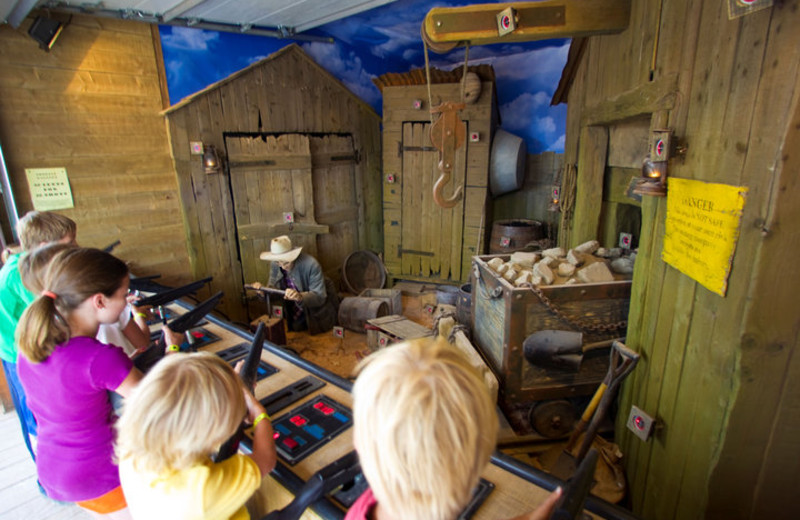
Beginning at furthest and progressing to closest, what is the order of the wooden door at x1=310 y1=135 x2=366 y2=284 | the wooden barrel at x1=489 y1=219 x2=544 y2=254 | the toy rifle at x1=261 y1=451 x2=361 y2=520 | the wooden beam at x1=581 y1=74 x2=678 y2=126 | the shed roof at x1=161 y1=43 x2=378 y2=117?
1. the wooden door at x1=310 y1=135 x2=366 y2=284
2. the wooden barrel at x1=489 y1=219 x2=544 y2=254
3. the shed roof at x1=161 y1=43 x2=378 y2=117
4. the wooden beam at x1=581 y1=74 x2=678 y2=126
5. the toy rifle at x1=261 y1=451 x2=361 y2=520

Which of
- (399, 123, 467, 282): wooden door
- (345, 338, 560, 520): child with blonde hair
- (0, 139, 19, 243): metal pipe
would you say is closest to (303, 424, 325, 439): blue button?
(345, 338, 560, 520): child with blonde hair

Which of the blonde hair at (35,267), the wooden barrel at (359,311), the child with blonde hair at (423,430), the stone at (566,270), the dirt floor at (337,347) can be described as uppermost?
the blonde hair at (35,267)

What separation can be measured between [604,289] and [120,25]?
15.7 ft

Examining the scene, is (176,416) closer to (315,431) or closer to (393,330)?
(315,431)

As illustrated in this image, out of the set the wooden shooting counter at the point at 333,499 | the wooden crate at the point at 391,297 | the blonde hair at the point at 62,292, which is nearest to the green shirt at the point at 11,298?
the blonde hair at the point at 62,292

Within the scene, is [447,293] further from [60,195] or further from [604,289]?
[60,195]

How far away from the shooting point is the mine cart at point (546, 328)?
7.79 ft

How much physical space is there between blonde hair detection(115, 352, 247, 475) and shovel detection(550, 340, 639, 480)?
1830 mm

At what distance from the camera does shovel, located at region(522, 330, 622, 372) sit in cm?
242

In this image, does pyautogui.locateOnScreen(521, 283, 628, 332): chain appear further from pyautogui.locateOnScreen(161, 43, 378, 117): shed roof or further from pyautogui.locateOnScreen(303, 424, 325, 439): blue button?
pyautogui.locateOnScreen(161, 43, 378, 117): shed roof

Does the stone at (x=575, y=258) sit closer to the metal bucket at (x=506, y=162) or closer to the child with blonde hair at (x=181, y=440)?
the child with blonde hair at (x=181, y=440)

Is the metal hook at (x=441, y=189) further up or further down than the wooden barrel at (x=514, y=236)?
further up

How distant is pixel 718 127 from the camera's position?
5.05 ft

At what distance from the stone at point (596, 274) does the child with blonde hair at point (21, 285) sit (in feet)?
9.51
